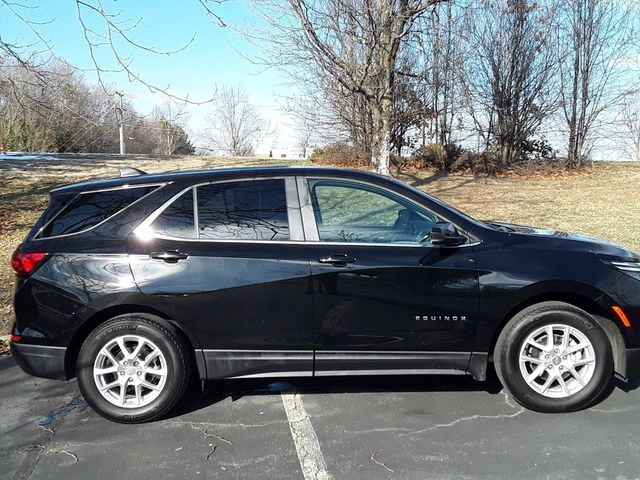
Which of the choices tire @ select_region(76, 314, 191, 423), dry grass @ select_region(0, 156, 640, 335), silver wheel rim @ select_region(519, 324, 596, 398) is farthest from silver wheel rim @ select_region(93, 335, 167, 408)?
dry grass @ select_region(0, 156, 640, 335)

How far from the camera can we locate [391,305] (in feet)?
11.6

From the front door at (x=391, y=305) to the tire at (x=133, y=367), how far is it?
0.98 m

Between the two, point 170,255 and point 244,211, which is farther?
point 244,211

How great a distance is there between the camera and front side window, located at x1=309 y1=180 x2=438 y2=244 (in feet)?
12.0

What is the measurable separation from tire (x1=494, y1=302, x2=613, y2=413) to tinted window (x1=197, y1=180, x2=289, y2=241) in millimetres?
1740

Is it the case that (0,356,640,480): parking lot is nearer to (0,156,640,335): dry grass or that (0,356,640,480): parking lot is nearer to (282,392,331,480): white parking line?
(282,392,331,480): white parking line

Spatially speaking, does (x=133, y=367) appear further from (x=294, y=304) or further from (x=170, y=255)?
(x=294, y=304)

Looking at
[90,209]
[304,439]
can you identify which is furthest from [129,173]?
[304,439]

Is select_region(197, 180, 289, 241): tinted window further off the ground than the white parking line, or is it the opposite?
select_region(197, 180, 289, 241): tinted window

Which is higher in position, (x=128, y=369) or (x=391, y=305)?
(x=391, y=305)

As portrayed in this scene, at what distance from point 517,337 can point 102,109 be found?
5.20 m

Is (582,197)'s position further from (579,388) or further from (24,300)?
(24,300)

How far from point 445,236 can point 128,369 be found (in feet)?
7.64

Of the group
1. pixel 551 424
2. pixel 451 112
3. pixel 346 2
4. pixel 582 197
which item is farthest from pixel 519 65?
pixel 551 424
